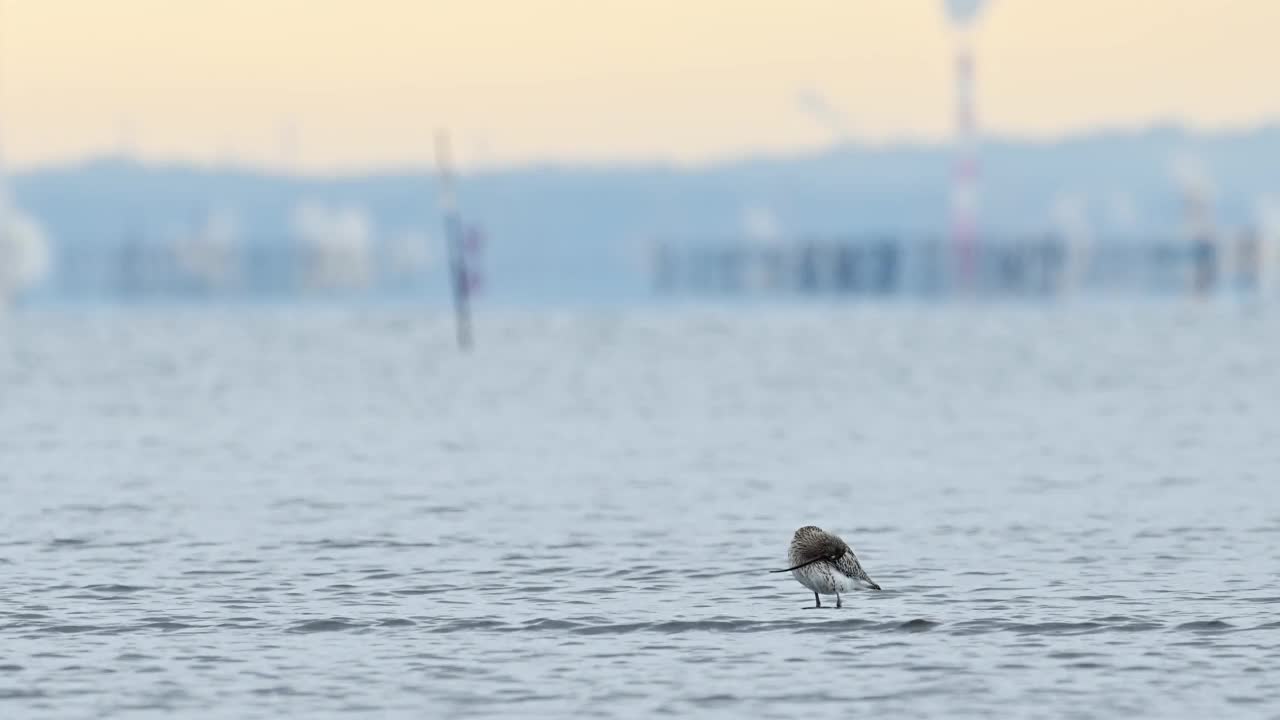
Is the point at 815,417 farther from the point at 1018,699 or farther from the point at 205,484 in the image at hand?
the point at 1018,699

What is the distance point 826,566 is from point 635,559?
5.45 metres

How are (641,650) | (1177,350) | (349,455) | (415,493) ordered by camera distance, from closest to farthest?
(641,650)
(415,493)
(349,455)
(1177,350)

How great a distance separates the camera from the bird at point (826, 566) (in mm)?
23266

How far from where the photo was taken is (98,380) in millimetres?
93938

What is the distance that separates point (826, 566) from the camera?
23.3 meters

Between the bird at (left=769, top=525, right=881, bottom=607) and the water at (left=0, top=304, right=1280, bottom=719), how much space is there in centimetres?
34

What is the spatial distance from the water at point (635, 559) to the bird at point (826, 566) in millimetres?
342

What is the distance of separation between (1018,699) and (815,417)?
42272 millimetres

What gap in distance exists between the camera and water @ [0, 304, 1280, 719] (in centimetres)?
1980

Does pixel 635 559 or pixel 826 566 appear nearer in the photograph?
pixel 826 566

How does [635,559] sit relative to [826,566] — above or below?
below

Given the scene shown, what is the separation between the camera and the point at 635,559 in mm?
28422

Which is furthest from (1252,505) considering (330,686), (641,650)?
(330,686)

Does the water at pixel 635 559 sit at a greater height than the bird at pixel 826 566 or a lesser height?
lesser
